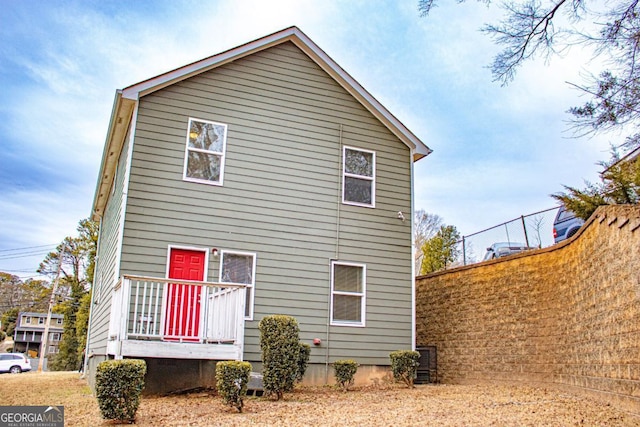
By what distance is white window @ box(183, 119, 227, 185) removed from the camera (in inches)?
412

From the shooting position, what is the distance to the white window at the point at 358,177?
11680 mm

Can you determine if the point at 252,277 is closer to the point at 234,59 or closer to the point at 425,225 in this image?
the point at 234,59

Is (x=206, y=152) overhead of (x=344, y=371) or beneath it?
overhead

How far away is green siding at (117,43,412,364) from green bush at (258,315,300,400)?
1806 millimetres

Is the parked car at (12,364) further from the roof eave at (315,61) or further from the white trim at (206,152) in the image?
the roof eave at (315,61)

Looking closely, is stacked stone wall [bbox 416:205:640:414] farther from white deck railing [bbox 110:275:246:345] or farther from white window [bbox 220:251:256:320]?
white deck railing [bbox 110:275:246:345]

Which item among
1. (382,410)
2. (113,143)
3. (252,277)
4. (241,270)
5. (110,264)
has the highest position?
(113,143)

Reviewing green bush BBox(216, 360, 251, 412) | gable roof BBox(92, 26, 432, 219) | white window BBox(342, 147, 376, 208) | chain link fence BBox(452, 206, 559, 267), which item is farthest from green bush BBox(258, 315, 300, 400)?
chain link fence BBox(452, 206, 559, 267)

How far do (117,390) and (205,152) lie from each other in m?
5.40

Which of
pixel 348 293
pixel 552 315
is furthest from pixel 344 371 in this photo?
pixel 552 315

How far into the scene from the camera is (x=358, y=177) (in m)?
11.8

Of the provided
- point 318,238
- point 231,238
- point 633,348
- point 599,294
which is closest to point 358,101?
point 318,238

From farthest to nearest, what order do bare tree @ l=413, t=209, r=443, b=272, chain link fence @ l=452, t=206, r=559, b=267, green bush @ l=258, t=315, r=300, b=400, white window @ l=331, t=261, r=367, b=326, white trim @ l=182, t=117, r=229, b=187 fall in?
1. bare tree @ l=413, t=209, r=443, b=272
2. chain link fence @ l=452, t=206, r=559, b=267
3. white window @ l=331, t=261, r=367, b=326
4. white trim @ l=182, t=117, r=229, b=187
5. green bush @ l=258, t=315, r=300, b=400

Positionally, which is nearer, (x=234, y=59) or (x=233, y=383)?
(x=233, y=383)
